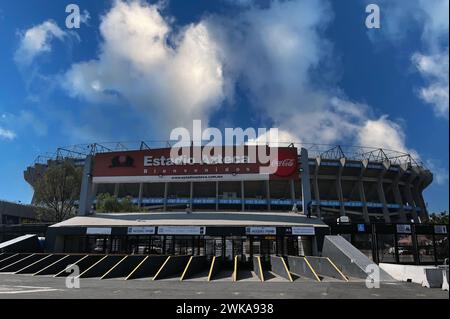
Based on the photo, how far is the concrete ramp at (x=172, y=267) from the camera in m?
22.1

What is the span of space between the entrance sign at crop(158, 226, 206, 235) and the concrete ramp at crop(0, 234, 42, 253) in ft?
39.9

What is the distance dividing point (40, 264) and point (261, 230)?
55.1ft

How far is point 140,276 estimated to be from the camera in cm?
2247

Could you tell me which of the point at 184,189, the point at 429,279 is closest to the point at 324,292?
the point at 429,279

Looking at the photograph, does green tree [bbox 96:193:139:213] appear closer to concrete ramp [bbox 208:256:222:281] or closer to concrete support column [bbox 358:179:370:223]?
concrete ramp [bbox 208:256:222:281]

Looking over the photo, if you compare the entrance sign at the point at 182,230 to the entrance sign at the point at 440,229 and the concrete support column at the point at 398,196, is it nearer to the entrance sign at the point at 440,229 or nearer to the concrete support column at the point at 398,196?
the entrance sign at the point at 440,229

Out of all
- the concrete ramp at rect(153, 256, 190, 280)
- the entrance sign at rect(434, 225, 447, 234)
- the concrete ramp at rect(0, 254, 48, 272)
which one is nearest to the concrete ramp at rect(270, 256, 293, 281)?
the concrete ramp at rect(153, 256, 190, 280)

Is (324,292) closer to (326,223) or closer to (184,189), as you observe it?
(326,223)

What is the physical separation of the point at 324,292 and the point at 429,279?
6287 millimetres

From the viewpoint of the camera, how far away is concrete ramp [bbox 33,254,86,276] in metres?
25.0

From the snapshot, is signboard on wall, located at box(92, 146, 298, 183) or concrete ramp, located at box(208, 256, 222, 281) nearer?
concrete ramp, located at box(208, 256, 222, 281)

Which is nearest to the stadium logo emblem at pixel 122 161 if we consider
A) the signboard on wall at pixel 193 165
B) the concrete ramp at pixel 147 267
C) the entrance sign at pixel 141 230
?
the signboard on wall at pixel 193 165

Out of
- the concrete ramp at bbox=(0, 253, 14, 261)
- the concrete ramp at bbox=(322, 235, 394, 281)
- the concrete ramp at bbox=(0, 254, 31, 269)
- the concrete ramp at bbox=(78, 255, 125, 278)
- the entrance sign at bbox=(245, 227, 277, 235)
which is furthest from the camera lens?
the entrance sign at bbox=(245, 227, 277, 235)

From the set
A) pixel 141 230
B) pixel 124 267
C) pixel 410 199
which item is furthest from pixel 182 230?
pixel 410 199
